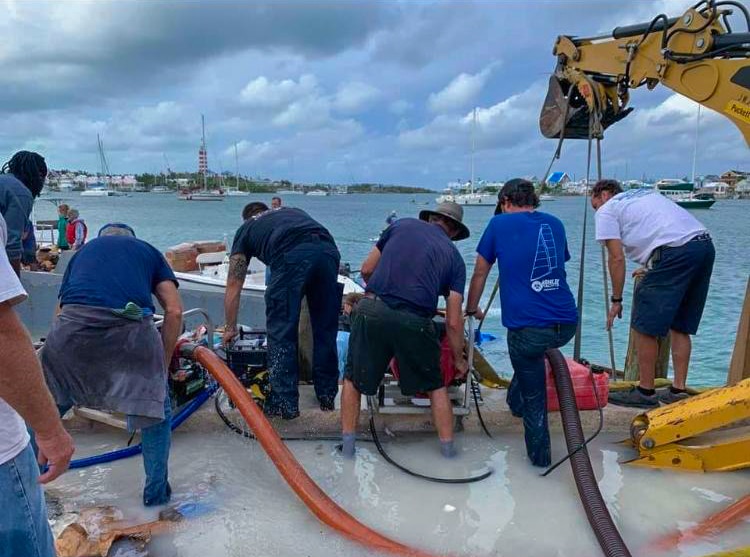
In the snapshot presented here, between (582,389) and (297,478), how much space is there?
2.15 m

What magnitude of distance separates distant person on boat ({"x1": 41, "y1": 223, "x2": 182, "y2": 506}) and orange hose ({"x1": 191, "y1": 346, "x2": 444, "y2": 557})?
1.64ft

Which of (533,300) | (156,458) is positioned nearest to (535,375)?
(533,300)

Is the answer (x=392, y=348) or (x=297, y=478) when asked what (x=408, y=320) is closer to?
(x=392, y=348)

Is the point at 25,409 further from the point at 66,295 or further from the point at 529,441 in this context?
the point at 529,441

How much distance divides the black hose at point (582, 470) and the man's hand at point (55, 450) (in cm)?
256

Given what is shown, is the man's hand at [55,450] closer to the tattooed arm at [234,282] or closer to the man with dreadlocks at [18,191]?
the tattooed arm at [234,282]

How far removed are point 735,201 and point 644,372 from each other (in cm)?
12425

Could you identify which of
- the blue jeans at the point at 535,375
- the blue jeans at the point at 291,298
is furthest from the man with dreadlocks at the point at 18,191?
the blue jeans at the point at 535,375

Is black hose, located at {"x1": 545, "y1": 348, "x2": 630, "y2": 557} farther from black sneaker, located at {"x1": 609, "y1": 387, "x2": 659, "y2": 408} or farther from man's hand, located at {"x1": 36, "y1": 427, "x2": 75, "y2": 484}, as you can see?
man's hand, located at {"x1": 36, "y1": 427, "x2": 75, "y2": 484}

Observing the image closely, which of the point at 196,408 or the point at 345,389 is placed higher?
the point at 345,389

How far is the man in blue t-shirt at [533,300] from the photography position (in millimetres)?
3697

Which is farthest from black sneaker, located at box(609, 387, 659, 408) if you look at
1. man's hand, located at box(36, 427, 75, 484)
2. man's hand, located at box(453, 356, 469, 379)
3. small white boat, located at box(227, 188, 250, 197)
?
small white boat, located at box(227, 188, 250, 197)

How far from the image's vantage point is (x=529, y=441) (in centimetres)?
378

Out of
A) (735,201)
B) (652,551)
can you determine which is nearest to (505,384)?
(652,551)
